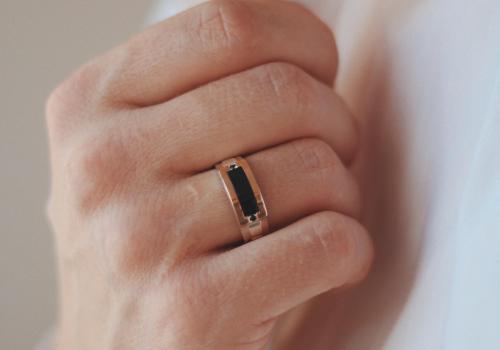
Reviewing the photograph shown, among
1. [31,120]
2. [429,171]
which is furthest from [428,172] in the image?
[31,120]

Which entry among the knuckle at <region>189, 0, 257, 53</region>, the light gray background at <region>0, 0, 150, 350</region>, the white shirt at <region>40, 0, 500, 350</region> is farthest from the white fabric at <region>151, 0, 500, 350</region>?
the light gray background at <region>0, 0, 150, 350</region>

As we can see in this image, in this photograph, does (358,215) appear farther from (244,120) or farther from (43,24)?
(43,24)

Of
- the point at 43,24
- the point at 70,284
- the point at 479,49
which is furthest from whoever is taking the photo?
the point at 43,24

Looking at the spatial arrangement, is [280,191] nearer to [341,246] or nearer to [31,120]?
[341,246]

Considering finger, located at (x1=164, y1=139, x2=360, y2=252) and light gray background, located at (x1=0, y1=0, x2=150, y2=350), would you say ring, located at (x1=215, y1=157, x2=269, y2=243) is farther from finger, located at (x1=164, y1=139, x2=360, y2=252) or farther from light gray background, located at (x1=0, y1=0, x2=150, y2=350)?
light gray background, located at (x1=0, y1=0, x2=150, y2=350)

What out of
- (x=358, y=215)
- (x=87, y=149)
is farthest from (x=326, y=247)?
(x=87, y=149)

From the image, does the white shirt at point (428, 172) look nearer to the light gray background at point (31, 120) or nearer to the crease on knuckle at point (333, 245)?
the crease on knuckle at point (333, 245)

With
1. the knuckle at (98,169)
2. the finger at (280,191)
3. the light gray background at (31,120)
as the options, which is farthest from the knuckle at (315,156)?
the light gray background at (31,120)
